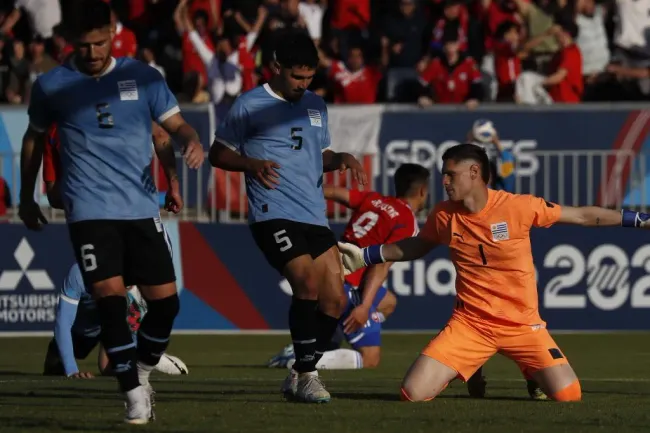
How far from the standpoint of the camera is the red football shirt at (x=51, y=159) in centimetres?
1245

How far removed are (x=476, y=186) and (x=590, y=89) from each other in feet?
39.8

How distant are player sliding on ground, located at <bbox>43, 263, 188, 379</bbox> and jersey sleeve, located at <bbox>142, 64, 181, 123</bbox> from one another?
146 inches

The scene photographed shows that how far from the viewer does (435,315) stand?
17.7m

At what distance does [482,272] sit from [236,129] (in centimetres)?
191

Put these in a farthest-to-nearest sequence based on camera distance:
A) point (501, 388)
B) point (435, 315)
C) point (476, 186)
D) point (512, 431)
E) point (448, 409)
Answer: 1. point (435, 315)
2. point (501, 388)
3. point (476, 186)
4. point (448, 409)
5. point (512, 431)

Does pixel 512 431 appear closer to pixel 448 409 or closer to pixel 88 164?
pixel 448 409

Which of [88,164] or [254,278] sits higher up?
[88,164]

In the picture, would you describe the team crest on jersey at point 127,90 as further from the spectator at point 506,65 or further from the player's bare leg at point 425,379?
the spectator at point 506,65

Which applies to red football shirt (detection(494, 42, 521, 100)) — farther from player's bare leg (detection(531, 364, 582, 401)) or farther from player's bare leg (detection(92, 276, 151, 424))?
player's bare leg (detection(92, 276, 151, 424))

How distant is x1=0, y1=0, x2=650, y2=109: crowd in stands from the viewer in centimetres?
2109

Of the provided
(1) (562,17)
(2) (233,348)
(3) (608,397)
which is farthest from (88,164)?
(1) (562,17)

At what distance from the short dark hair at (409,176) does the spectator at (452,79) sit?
24.3 ft

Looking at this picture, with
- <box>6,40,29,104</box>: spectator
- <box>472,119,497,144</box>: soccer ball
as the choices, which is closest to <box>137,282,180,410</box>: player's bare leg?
<box>472,119,497,144</box>: soccer ball

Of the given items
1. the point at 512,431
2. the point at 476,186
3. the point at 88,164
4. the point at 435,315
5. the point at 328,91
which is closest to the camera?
the point at 512,431
